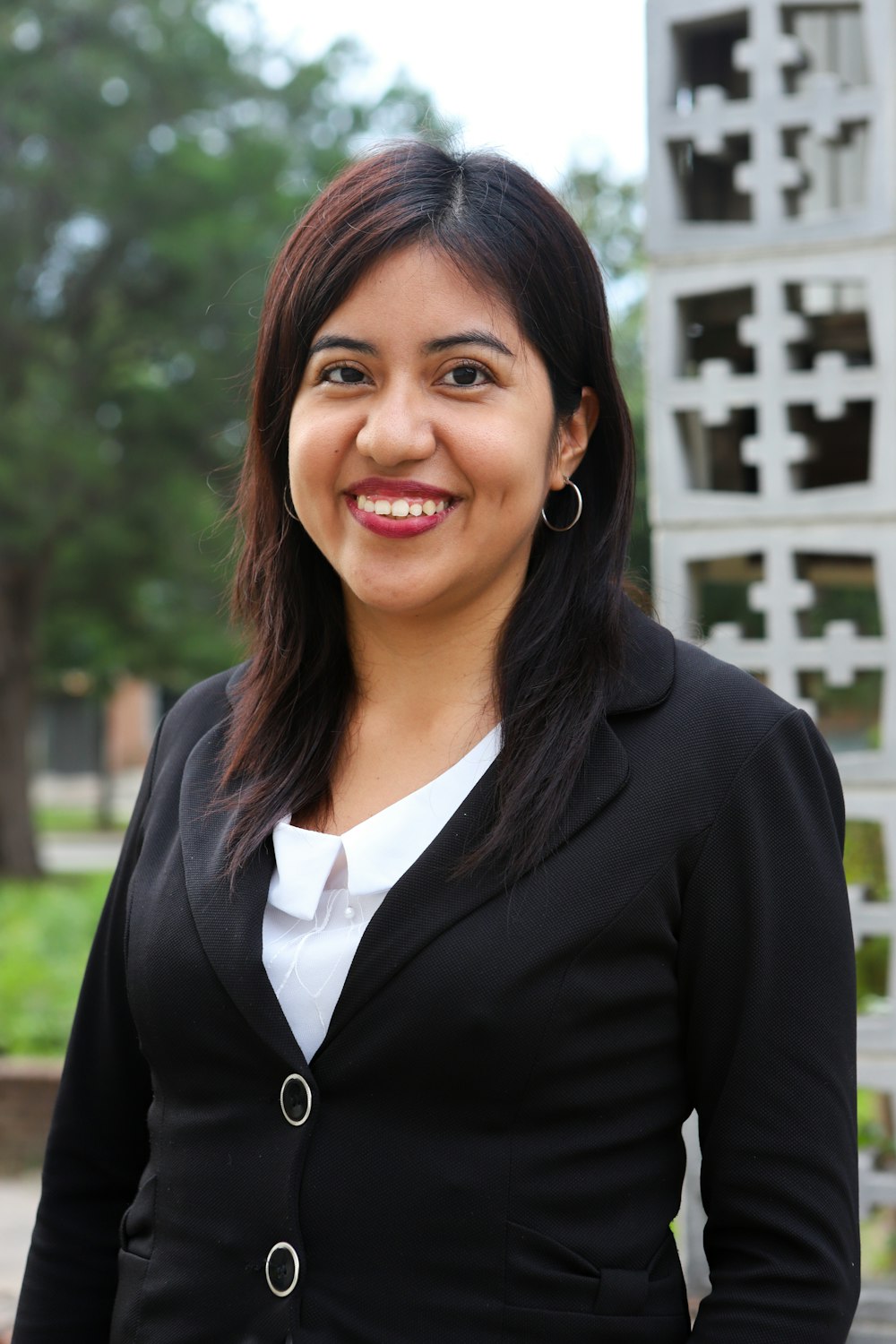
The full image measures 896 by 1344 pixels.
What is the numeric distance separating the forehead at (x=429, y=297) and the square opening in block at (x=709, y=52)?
51.0 inches

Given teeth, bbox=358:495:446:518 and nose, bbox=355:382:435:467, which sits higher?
nose, bbox=355:382:435:467

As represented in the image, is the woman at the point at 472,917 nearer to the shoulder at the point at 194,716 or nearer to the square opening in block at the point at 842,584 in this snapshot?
the shoulder at the point at 194,716

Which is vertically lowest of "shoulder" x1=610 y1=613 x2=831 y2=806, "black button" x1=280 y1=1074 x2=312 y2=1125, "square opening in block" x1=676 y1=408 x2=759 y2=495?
"black button" x1=280 y1=1074 x2=312 y2=1125

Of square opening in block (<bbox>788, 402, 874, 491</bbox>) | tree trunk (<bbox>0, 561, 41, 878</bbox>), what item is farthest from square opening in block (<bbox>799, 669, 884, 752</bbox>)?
tree trunk (<bbox>0, 561, 41, 878</bbox>)

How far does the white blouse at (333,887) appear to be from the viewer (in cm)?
167

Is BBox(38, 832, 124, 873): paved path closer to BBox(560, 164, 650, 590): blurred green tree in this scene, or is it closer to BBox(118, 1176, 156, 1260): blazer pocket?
BBox(560, 164, 650, 590): blurred green tree

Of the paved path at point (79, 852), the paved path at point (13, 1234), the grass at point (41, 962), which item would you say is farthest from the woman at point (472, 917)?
the paved path at point (79, 852)

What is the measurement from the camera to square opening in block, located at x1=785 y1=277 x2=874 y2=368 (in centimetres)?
276

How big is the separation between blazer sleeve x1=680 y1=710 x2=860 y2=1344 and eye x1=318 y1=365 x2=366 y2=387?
0.62 m

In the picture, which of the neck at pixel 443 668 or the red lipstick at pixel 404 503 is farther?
the neck at pixel 443 668

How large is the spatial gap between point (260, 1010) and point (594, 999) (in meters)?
0.37

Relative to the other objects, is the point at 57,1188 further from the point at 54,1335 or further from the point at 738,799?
the point at 738,799

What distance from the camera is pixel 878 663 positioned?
262 cm

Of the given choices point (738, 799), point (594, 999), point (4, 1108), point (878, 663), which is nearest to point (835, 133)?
point (878, 663)
